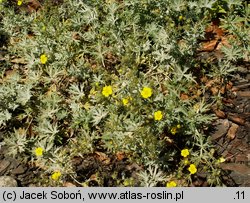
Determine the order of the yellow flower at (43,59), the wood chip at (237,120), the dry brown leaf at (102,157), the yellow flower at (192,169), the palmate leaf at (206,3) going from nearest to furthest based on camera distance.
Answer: the yellow flower at (192,169) < the dry brown leaf at (102,157) < the wood chip at (237,120) < the yellow flower at (43,59) < the palmate leaf at (206,3)

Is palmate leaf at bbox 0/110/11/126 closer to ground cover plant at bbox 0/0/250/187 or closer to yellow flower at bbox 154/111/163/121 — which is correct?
ground cover plant at bbox 0/0/250/187

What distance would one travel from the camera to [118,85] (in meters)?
4.52

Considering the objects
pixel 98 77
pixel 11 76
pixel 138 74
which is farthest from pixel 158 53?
pixel 11 76

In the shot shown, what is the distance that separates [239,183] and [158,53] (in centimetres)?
165

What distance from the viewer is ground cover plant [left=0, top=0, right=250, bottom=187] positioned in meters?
4.00

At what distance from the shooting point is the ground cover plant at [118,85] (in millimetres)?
4004

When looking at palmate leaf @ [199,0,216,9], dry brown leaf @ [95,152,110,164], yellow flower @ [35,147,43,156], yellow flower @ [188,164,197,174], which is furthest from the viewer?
palmate leaf @ [199,0,216,9]

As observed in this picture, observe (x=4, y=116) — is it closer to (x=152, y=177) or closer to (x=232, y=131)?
(x=152, y=177)

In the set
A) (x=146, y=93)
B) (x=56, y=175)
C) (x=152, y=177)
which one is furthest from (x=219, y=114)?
(x=56, y=175)

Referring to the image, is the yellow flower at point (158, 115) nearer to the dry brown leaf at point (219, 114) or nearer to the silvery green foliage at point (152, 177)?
the silvery green foliage at point (152, 177)

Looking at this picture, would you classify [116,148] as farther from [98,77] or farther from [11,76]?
[11,76]

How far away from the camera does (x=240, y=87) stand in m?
4.58

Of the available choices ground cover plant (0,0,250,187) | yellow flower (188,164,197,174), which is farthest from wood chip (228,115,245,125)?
yellow flower (188,164,197,174)

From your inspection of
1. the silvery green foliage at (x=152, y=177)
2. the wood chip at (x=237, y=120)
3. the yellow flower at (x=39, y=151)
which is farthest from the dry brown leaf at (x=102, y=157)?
the wood chip at (x=237, y=120)
